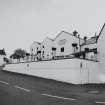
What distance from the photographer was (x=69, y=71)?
22547 mm

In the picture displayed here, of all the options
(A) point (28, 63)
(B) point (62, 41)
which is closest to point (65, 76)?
(A) point (28, 63)

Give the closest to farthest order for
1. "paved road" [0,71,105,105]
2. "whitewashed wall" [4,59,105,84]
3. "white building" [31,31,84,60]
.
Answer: "paved road" [0,71,105,105]
"whitewashed wall" [4,59,105,84]
"white building" [31,31,84,60]

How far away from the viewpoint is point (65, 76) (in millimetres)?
22906

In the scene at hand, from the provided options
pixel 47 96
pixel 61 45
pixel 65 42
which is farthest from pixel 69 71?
pixel 61 45

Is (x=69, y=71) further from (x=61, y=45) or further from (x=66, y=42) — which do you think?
(x=61, y=45)

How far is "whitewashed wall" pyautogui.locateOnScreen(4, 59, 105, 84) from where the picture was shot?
22156mm

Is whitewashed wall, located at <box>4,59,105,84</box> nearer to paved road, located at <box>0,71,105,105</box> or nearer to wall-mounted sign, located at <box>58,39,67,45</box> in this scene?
paved road, located at <box>0,71,105,105</box>

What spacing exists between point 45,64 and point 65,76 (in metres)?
5.01

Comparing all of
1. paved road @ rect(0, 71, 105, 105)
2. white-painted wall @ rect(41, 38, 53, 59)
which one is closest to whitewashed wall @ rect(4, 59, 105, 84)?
paved road @ rect(0, 71, 105, 105)

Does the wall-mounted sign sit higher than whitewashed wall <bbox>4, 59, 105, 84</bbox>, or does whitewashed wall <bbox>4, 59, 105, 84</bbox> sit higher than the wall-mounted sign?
the wall-mounted sign

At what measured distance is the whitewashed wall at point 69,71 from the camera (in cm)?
2216

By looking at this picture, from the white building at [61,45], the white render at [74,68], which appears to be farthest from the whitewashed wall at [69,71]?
the white building at [61,45]

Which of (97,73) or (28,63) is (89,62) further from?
(28,63)

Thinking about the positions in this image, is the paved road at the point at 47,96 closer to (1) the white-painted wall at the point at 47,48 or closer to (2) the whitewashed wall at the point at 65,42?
(2) the whitewashed wall at the point at 65,42
